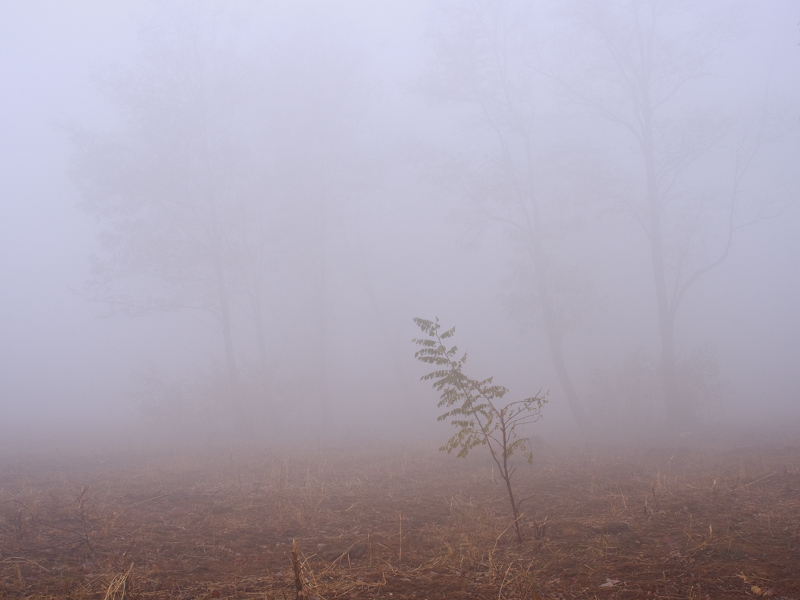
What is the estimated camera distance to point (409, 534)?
5336 millimetres

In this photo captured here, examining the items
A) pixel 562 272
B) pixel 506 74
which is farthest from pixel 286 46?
pixel 562 272

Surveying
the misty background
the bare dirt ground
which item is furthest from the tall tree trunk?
the bare dirt ground

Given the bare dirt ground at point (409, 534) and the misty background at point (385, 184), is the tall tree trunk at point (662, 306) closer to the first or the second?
the misty background at point (385, 184)

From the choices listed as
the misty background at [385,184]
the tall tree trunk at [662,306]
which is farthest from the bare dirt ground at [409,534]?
the misty background at [385,184]

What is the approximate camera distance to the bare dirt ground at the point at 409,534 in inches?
146

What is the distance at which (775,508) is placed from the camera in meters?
5.60

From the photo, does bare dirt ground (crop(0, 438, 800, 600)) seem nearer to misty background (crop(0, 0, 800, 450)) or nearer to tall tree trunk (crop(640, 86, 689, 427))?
tall tree trunk (crop(640, 86, 689, 427))

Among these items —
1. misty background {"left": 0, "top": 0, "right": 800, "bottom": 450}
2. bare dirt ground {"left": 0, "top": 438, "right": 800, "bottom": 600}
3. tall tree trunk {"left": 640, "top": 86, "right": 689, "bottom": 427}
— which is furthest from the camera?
misty background {"left": 0, "top": 0, "right": 800, "bottom": 450}

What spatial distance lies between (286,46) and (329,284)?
429 inches

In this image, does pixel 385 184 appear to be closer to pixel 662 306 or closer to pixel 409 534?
pixel 662 306

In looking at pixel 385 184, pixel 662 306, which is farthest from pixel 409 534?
pixel 385 184

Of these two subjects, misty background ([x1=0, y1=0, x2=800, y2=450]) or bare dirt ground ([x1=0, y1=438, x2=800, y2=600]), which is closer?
bare dirt ground ([x1=0, y1=438, x2=800, y2=600])

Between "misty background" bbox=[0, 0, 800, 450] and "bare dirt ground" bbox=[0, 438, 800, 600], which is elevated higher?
"misty background" bbox=[0, 0, 800, 450]

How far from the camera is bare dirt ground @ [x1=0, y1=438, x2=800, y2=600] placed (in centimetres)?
372
